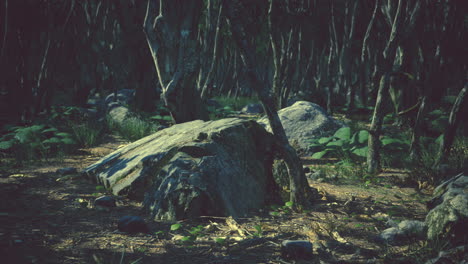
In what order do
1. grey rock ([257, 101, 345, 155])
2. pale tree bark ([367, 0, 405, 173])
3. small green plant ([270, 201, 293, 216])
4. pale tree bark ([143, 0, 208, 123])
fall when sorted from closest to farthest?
small green plant ([270, 201, 293, 216]), pale tree bark ([367, 0, 405, 173]), pale tree bark ([143, 0, 208, 123]), grey rock ([257, 101, 345, 155])

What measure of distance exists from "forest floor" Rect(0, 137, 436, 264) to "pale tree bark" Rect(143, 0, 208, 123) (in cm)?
248

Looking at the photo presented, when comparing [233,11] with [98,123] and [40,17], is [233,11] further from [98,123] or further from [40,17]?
[40,17]

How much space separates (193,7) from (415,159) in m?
4.63

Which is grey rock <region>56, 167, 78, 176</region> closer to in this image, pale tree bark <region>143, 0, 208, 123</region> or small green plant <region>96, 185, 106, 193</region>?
small green plant <region>96, 185, 106, 193</region>

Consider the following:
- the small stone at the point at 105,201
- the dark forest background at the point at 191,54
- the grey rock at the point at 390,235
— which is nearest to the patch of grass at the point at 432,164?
the dark forest background at the point at 191,54

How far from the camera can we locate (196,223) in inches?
118

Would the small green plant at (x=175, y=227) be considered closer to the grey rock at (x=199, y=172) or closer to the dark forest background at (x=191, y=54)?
the grey rock at (x=199, y=172)

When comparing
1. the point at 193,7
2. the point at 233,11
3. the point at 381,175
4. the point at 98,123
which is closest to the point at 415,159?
the point at 381,175

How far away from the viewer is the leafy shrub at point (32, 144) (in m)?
5.36

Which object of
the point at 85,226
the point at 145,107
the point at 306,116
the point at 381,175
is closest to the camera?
the point at 85,226

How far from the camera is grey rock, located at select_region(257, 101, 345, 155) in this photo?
683 centimetres

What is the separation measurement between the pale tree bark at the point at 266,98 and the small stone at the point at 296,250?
0.98 meters

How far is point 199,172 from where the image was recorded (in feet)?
10.5

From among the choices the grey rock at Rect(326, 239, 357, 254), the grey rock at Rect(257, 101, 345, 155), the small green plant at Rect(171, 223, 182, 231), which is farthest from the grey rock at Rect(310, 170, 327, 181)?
the small green plant at Rect(171, 223, 182, 231)
